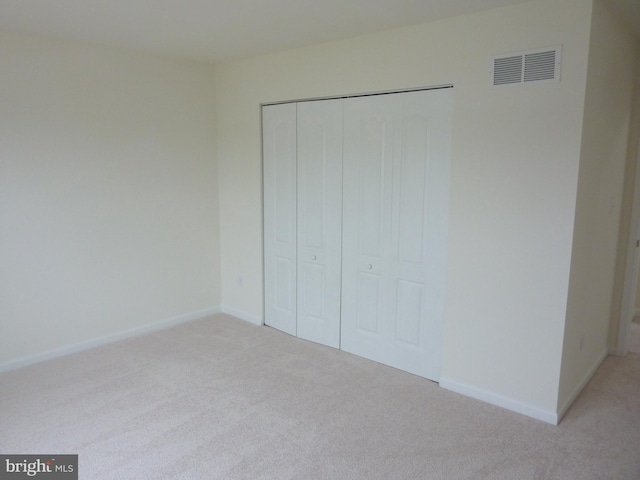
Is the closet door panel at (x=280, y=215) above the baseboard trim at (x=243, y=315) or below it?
above

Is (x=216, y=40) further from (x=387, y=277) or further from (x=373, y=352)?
(x=373, y=352)

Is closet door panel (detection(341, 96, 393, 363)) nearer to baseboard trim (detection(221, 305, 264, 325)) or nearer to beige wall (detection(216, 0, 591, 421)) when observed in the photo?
beige wall (detection(216, 0, 591, 421))

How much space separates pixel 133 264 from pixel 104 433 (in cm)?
175

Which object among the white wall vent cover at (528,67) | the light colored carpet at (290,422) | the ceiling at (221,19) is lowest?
the light colored carpet at (290,422)

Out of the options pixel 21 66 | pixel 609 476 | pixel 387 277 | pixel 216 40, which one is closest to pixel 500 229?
pixel 387 277

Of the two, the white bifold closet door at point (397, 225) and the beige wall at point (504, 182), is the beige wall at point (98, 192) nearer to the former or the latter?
the white bifold closet door at point (397, 225)

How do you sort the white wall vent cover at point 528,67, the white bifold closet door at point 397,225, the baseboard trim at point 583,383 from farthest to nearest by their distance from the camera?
1. the white bifold closet door at point 397,225
2. the baseboard trim at point 583,383
3. the white wall vent cover at point 528,67

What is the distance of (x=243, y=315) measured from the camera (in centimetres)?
463

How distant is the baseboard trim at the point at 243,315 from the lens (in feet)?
14.7

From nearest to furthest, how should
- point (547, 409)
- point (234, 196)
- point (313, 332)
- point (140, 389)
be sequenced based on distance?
1. point (547, 409)
2. point (140, 389)
3. point (313, 332)
4. point (234, 196)

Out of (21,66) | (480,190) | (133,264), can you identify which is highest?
(21,66)

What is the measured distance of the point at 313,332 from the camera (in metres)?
4.06

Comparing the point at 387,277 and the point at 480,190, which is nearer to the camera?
the point at 480,190

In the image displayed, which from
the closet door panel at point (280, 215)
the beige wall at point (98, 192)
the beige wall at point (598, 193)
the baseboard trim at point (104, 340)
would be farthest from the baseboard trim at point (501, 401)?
the beige wall at point (98, 192)
